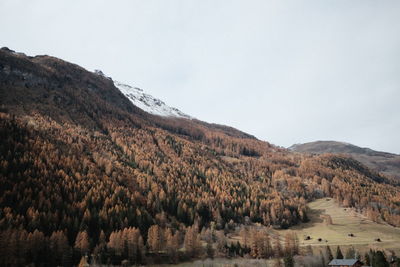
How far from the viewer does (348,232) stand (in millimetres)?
161250

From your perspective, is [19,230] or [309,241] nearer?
[19,230]

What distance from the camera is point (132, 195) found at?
145875mm

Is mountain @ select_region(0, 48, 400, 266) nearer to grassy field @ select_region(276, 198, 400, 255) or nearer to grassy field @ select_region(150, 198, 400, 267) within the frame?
grassy field @ select_region(150, 198, 400, 267)

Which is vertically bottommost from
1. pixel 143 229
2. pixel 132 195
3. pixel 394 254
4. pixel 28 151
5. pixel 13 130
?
pixel 394 254

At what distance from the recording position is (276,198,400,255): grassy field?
140 m

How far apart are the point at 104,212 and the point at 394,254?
410 feet

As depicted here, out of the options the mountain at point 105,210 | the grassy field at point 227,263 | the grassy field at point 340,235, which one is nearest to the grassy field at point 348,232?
the grassy field at point 340,235

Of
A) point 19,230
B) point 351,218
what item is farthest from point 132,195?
point 351,218

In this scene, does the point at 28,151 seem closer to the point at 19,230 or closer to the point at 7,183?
the point at 7,183

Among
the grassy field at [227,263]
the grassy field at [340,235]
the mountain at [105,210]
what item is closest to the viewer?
the mountain at [105,210]

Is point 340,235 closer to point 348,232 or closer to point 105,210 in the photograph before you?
point 348,232

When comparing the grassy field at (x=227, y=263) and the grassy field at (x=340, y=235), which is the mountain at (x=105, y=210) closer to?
the grassy field at (x=227, y=263)

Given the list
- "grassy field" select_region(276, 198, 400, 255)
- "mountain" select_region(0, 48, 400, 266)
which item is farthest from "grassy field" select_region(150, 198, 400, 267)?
"mountain" select_region(0, 48, 400, 266)

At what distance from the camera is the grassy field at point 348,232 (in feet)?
459
